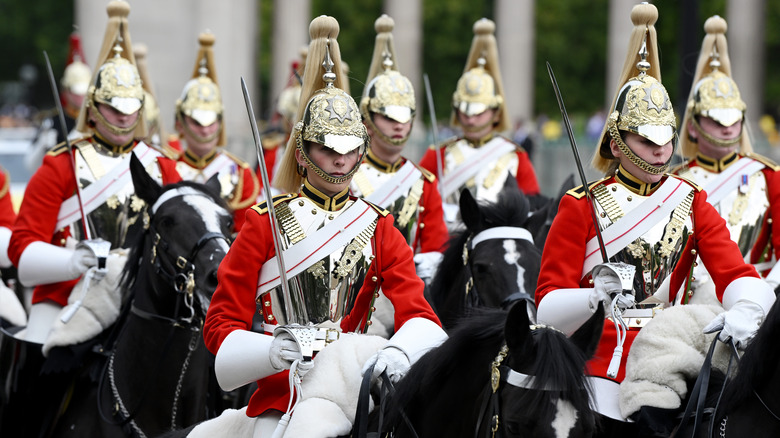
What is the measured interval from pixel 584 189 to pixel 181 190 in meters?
2.09

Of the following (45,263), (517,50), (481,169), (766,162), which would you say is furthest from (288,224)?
(517,50)

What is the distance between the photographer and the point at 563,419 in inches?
176

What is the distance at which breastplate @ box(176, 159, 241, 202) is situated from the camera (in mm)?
10695

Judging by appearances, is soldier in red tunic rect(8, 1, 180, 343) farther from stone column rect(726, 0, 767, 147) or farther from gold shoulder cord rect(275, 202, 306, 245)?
stone column rect(726, 0, 767, 147)

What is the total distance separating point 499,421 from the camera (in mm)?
4570

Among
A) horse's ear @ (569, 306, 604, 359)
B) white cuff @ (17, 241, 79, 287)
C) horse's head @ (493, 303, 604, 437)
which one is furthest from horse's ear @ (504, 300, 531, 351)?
white cuff @ (17, 241, 79, 287)

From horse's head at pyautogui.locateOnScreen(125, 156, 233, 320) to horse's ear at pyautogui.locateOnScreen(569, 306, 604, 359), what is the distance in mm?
2197

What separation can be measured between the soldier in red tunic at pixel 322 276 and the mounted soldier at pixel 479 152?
15.5 ft

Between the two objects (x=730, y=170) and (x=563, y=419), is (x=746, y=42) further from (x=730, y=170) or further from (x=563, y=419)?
(x=563, y=419)

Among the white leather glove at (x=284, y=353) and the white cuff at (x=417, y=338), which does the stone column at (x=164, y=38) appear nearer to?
the white cuff at (x=417, y=338)

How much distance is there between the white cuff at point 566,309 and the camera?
18.4ft

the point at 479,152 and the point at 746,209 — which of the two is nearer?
the point at 746,209

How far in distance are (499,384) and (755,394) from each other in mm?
1219

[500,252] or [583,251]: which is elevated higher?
[583,251]
